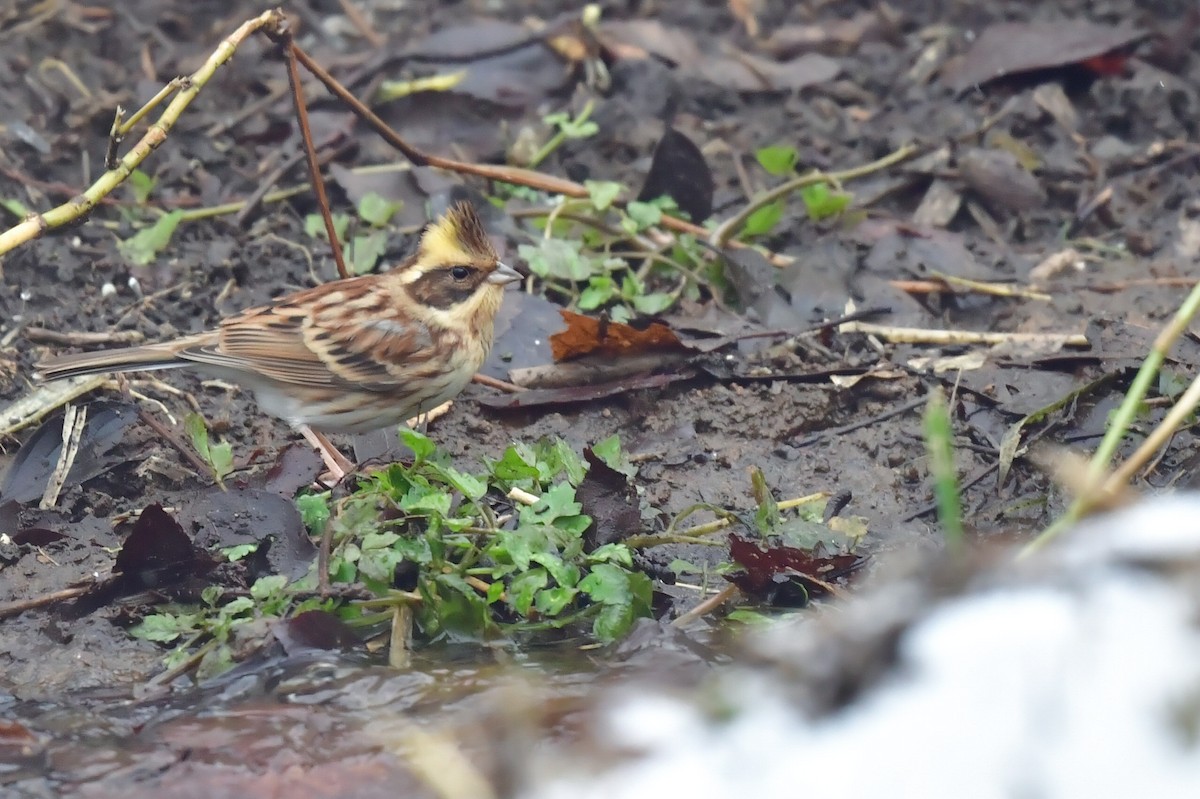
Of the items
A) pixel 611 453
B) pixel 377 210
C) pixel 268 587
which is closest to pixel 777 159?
pixel 377 210

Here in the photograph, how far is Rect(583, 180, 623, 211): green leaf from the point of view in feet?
21.1

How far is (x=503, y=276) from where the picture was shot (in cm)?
562

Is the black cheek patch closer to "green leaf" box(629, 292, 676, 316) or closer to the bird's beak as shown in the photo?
the bird's beak

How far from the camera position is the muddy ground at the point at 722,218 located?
5.04 meters

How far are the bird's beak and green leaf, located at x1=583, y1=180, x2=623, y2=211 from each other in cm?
91

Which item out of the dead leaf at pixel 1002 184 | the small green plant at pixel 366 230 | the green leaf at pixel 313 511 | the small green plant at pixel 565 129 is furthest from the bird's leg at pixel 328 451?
the dead leaf at pixel 1002 184

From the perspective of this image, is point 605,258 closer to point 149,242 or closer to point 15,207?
point 149,242

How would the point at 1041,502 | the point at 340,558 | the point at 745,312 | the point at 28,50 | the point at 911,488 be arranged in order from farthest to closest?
the point at 28,50 → the point at 745,312 → the point at 911,488 → the point at 1041,502 → the point at 340,558

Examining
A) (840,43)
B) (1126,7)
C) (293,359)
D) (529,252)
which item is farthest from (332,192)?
(1126,7)

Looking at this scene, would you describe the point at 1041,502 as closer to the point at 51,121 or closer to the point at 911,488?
the point at 911,488

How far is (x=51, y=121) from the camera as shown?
23.6 ft

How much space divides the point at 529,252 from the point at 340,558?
2.43 meters

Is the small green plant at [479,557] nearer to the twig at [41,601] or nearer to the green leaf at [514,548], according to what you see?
the green leaf at [514,548]

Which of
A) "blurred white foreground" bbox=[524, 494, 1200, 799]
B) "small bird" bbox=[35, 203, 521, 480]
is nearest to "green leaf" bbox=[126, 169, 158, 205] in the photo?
"small bird" bbox=[35, 203, 521, 480]
